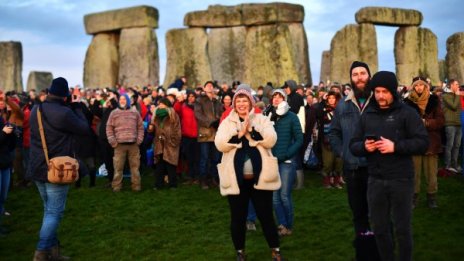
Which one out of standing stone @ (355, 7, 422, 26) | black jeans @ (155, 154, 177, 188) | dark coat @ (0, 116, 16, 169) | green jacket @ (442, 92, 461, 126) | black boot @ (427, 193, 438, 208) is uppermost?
standing stone @ (355, 7, 422, 26)

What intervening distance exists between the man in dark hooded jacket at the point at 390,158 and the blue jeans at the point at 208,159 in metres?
7.14

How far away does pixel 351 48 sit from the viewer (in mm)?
26172

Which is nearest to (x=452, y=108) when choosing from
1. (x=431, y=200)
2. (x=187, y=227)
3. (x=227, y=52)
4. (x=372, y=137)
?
(x=431, y=200)

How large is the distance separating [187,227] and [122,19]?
20611 millimetres

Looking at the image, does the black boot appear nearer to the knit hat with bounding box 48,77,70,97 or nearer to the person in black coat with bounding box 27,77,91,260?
the person in black coat with bounding box 27,77,91,260

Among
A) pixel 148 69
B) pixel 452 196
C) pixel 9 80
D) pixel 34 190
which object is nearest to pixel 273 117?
pixel 452 196

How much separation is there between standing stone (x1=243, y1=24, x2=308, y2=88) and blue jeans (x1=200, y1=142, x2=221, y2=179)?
11.4m

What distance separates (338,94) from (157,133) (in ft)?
12.6

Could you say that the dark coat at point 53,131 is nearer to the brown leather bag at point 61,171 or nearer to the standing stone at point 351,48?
the brown leather bag at point 61,171

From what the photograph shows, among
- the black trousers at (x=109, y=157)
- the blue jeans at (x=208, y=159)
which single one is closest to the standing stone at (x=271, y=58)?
the blue jeans at (x=208, y=159)

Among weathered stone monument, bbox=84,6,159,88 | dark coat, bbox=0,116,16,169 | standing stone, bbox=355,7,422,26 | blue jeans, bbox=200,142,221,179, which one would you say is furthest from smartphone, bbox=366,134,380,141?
weathered stone monument, bbox=84,6,159,88

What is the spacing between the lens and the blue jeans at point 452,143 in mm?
13086

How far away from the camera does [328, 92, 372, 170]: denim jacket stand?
6004 mm

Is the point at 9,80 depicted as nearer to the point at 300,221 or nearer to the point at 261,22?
the point at 261,22
